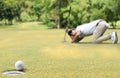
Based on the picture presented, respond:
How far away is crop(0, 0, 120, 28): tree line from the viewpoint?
64.4m

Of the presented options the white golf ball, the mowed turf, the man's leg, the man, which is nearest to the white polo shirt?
the man

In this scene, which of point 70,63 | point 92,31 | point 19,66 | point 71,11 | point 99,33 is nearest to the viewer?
point 19,66

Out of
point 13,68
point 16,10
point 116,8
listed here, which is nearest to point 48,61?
point 13,68

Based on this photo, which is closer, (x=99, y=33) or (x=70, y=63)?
(x=70, y=63)

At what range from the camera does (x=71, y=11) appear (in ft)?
222

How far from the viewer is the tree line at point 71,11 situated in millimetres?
64375

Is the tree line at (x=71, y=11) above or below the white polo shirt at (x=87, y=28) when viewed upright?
below

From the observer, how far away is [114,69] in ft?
36.2

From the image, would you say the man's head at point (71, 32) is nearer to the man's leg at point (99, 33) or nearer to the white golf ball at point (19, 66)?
the man's leg at point (99, 33)

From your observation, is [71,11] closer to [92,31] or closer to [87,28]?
[92,31]

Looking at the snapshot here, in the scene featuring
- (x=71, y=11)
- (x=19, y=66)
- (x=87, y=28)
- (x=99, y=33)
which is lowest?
(x=71, y=11)

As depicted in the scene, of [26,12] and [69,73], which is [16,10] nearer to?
[26,12]

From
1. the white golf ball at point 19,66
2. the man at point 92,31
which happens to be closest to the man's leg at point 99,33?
the man at point 92,31

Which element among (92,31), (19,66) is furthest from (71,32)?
(19,66)
